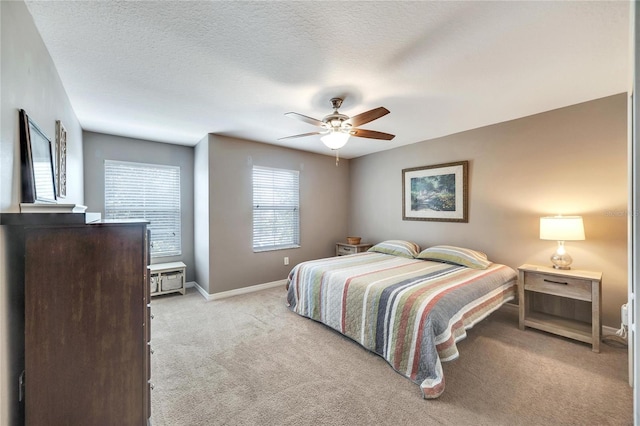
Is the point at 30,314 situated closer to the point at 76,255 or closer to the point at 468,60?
the point at 76,255

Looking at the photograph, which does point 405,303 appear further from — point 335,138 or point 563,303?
point 563,303

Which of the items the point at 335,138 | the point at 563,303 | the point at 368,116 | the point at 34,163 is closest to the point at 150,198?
the point at 34,163

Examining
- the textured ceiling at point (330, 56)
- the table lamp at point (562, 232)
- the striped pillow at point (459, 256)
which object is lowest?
the striped pillow at point (459, 256)

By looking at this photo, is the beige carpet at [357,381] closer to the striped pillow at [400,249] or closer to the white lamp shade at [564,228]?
the white lamp shade at [564,228]

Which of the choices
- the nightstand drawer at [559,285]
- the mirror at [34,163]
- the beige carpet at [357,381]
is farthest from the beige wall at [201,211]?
the nightstand drawer at [559,285]

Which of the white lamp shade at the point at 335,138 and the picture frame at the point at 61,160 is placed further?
the white lamp shade at the point at 335,138

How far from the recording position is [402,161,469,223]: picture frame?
3822 mm

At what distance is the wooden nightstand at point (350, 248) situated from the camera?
4.89 metres

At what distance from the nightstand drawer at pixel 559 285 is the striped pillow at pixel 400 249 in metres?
1.38

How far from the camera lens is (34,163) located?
1518 mm

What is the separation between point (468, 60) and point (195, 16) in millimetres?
1922

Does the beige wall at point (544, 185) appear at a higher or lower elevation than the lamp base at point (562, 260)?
higher

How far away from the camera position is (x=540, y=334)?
9.11 ft

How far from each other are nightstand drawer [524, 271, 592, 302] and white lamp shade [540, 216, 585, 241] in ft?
1.31
